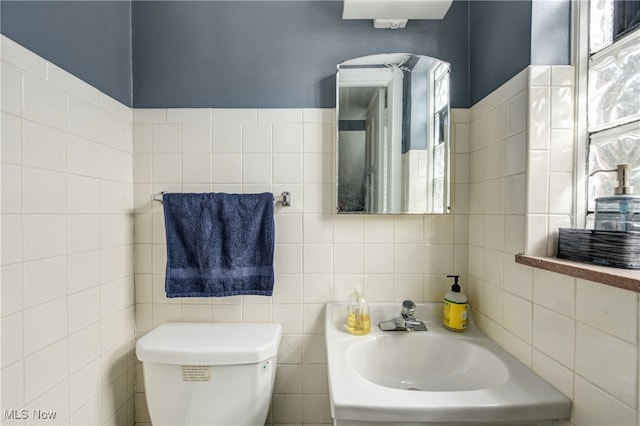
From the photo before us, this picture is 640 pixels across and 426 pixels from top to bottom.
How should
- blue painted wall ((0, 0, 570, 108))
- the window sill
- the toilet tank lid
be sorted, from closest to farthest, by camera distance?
the window sill → the toilet tank lid → blue painted wall ((0, 0, 570, 108))

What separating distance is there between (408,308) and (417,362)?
19 centimetres

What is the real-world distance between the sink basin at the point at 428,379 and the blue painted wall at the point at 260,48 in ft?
2.93

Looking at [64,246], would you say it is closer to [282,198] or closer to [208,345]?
[208,345]

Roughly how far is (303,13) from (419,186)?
84 centimetres

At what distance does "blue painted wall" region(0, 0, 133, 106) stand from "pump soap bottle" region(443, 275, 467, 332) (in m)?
1.48

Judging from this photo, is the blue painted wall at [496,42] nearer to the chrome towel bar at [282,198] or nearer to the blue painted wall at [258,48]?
the blue painted wall at [258,48]

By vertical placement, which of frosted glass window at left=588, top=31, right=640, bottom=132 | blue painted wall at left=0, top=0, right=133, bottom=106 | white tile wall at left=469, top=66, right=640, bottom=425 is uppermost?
blue painted wall at left=0, top=0, right=133, bottom=106

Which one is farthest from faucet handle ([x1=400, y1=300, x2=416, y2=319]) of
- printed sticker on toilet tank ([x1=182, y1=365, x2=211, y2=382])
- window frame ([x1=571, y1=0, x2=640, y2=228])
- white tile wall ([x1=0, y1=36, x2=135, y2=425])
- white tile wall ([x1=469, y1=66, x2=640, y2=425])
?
white tile wall ([x1=0, y1=36, x2=135, y2=425])

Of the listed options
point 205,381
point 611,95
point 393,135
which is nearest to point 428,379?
point 205,381

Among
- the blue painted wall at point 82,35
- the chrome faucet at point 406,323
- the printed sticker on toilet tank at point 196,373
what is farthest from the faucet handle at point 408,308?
the blue painted wall at point 82,35

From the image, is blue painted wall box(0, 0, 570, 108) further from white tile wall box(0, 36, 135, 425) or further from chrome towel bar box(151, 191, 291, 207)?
chrome towel bar box(151, 191, 291, 207)

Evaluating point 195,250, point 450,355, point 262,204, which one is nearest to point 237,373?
point 195,250

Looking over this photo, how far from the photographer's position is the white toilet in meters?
0.99

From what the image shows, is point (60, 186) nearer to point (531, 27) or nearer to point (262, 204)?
point (262, 204)
